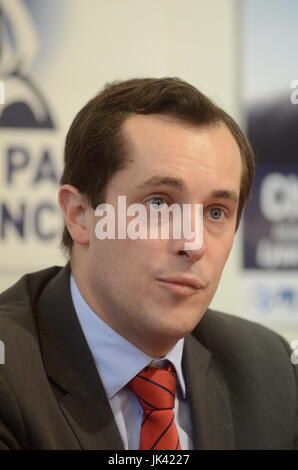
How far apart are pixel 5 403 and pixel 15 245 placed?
0.52 meters

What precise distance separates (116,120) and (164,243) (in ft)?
0.76

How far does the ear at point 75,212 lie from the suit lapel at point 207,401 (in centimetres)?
27

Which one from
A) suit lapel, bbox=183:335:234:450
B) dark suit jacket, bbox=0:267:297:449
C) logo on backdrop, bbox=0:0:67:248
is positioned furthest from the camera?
logo on backdrop, bbox=0:0:67:248

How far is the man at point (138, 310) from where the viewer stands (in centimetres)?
96

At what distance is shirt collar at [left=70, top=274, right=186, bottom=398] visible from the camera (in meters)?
1.01

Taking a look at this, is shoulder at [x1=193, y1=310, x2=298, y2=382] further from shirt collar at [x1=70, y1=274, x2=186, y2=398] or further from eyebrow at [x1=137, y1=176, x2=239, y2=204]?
eyebrow at [x1=137, y1=176, x2=239, y2=204]

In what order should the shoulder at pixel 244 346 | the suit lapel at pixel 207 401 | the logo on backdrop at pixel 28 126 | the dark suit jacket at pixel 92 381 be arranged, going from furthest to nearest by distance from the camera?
the logo on backdrop at pixel 28 126, the shoulder at pixel 244 346, the suit lapel at pixel 207 401, the dark suit jacket at pixel 92 381

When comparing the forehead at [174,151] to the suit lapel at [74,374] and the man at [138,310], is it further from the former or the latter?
the suit lapel at [74,374]

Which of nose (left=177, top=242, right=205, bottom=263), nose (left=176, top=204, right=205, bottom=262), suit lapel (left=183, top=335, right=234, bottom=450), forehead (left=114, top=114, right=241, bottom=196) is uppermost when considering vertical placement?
forehead (left=114, top=114, right=241, bottom=196)

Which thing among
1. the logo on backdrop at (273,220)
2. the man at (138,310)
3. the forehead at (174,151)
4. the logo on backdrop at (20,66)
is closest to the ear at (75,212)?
the man at (138,310)

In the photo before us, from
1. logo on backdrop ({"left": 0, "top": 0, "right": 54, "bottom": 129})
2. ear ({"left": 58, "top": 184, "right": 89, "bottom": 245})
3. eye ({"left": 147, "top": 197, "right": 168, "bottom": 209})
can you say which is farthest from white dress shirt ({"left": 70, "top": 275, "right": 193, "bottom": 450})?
Answer: logo on backdrop ({"left": 0, "top": 0, "right": 54, "bottom": 129})

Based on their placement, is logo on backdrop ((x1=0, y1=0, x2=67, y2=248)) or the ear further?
logo on backdrop ((x1=0, y1=0, x2=67, y2=248))

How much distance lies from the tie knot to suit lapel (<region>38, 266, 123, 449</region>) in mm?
58
